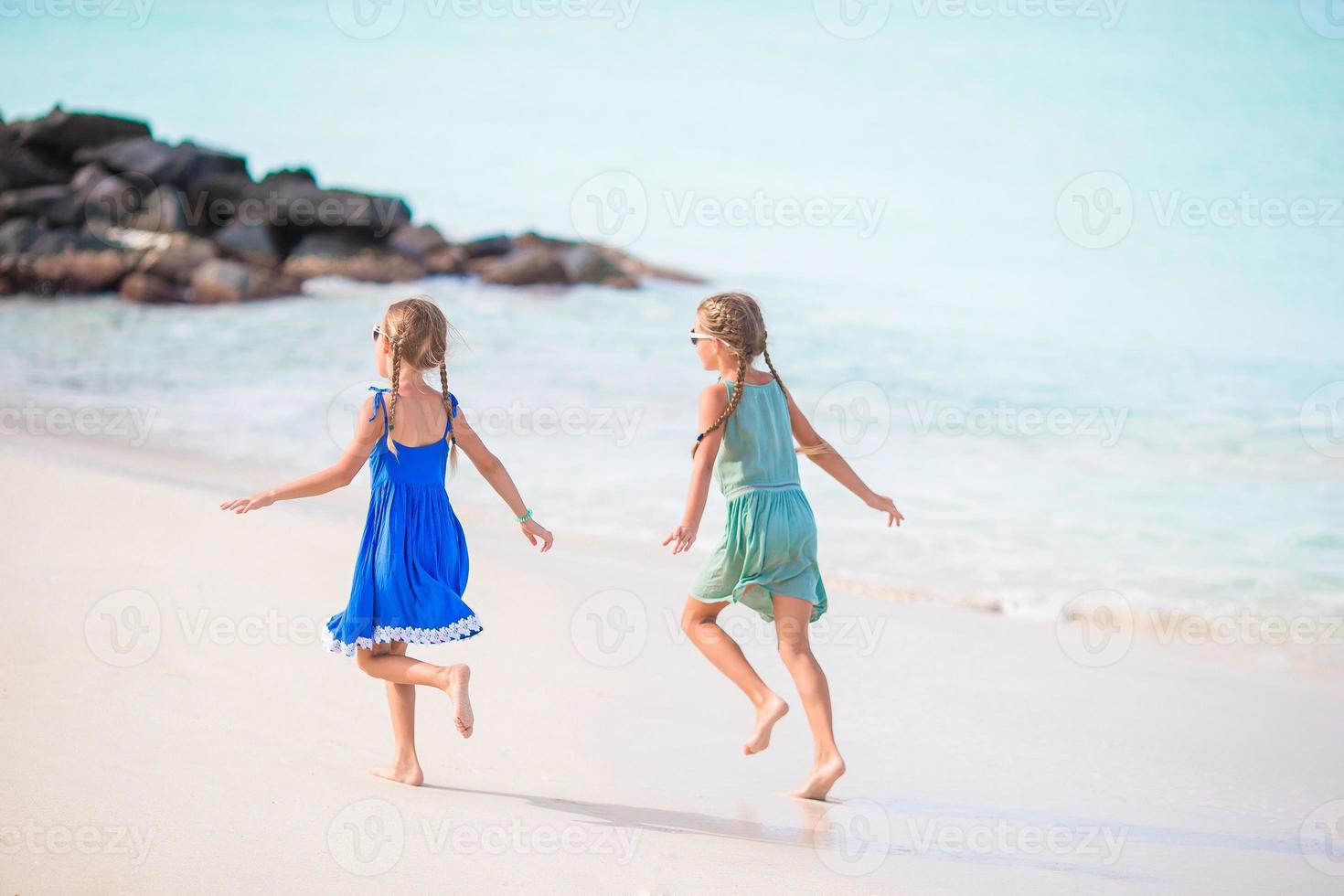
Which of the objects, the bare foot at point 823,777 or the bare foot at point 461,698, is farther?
the bare foot at point 823,777

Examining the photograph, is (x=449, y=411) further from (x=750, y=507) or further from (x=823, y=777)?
(x=823, y=777)

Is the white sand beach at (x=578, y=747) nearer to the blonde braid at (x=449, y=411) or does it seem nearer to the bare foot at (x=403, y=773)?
the bare foot at (x=403, y=773)

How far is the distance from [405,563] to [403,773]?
1.88ft

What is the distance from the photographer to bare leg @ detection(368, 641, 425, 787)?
3152mm

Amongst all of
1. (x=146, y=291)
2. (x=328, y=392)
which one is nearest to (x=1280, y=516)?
(x=328, y=392)

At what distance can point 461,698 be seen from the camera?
295 centimetres

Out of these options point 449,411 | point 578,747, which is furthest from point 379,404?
point 578,747

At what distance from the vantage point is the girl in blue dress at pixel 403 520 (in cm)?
314

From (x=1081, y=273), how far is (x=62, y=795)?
20.9m

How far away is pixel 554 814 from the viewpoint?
3016 mm

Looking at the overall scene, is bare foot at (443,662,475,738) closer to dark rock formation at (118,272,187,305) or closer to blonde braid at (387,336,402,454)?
blonde braid at (387,336,402,454)

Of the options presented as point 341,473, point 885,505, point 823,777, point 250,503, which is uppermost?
point 885,505

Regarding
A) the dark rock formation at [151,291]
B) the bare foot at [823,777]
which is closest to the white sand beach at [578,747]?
the bare foot at [823,777]

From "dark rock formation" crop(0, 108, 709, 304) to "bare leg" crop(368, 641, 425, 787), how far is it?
1890 centimetres
